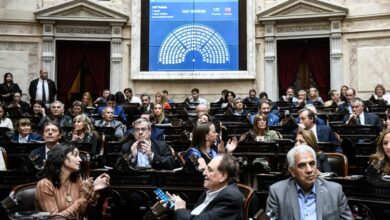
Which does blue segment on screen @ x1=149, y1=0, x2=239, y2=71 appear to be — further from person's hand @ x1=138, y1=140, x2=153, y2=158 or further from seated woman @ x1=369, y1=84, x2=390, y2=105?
person's hand @ x1=138, y1=140, x2=153, y2=158

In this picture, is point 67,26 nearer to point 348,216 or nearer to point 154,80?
point 154,80

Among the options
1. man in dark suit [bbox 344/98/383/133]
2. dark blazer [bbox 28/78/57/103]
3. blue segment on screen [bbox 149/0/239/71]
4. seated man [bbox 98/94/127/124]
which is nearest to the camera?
man in dark suit [bbox 344/98/383/133]

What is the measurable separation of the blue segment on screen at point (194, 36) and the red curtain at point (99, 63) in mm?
1761

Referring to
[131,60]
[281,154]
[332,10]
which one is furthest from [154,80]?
[281,154]

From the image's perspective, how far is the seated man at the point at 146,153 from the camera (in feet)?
16.3

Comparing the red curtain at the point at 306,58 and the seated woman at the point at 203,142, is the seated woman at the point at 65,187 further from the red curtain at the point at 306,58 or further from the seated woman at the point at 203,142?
the red curtain at the point at 306,58

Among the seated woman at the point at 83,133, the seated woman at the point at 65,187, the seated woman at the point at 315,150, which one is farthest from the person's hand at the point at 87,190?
the seated woman at the point at 83,133

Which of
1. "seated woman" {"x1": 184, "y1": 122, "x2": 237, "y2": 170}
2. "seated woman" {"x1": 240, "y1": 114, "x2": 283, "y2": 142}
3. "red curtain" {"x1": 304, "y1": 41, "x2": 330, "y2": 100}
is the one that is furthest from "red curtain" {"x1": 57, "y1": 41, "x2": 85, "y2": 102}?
"seated woman" {"x1": 184, "y1": 122, "x2": 237, "y2": 170}

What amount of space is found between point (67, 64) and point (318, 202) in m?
12.3

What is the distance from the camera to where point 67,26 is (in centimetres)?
1375

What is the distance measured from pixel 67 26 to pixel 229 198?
1187 centimetres

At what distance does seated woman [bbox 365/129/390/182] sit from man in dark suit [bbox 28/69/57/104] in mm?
9975

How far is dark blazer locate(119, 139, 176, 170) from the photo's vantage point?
4926 millimetres

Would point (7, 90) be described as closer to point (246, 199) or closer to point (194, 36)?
point (194, 36)
